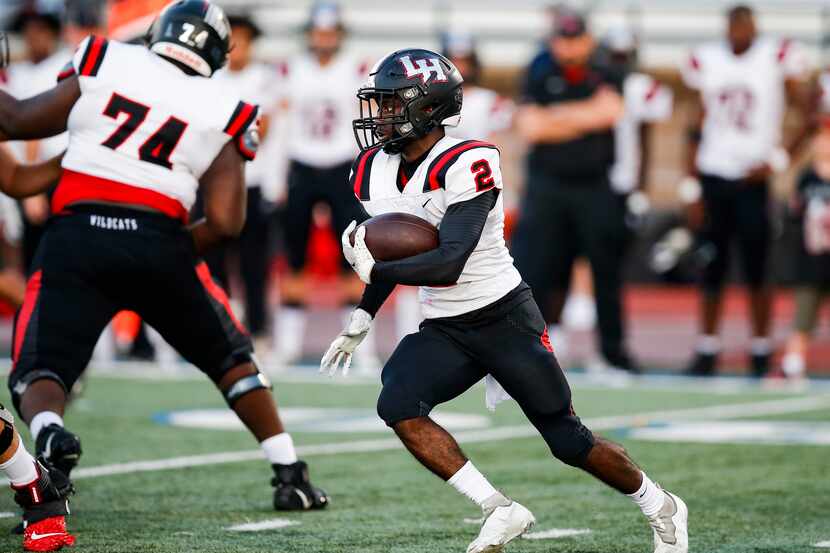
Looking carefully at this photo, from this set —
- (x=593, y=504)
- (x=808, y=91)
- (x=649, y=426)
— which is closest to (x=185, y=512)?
(x=593, y=504)

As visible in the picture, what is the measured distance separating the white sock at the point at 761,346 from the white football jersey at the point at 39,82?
4.24 metres

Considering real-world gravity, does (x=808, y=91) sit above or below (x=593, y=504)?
above

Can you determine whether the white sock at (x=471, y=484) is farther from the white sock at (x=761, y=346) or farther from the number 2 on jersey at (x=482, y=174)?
the white sock at (x=761, y=346)

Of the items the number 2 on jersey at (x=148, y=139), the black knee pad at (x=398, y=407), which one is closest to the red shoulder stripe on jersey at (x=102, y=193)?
the number 2 on jersey at (x=148, y=139)

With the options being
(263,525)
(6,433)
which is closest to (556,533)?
(263,525)

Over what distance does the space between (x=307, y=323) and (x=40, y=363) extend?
8.24 metres

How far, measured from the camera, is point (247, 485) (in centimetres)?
576

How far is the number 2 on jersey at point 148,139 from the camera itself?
517 centimetres

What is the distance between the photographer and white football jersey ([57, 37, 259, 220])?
517 centimetres

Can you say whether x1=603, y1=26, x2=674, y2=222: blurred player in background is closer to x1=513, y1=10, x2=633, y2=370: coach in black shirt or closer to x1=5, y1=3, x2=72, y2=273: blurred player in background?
x1=513, y1=10, x2=633, y2=370: coach in black shirt

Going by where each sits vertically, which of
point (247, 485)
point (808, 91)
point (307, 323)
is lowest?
point (307, 323)

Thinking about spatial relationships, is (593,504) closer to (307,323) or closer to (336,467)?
(336,467)

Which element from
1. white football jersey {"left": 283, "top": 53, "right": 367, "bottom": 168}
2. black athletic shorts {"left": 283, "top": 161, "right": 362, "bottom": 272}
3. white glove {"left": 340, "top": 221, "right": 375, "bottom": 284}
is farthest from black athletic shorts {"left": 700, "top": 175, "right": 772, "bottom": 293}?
white glove {"left": 340, "top": 221, "right": 375, "bottom": 284}

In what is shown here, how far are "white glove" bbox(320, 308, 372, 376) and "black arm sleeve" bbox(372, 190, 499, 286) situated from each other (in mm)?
217
